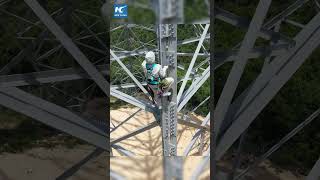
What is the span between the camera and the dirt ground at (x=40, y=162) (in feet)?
24.0

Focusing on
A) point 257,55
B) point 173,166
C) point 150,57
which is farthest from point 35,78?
point 257,55

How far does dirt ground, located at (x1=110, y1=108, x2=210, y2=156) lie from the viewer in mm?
7367

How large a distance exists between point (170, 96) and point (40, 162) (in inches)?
108

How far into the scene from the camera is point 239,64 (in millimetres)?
5953

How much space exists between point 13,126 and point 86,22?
7.53 ft

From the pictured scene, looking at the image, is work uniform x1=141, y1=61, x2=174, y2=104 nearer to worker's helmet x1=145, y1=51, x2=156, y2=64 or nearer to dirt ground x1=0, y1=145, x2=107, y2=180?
worker's helmet x1=145, y1=51, x2=156, y2=64

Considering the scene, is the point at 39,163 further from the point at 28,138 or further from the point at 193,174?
the point at 193,174

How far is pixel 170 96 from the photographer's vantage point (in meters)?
6.89

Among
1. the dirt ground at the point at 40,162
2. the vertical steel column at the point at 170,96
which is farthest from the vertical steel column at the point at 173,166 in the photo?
the dirt ground at the point at 40,162

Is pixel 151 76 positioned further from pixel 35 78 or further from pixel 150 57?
pixel 35 78

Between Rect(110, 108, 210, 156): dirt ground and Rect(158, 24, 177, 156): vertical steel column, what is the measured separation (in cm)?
21

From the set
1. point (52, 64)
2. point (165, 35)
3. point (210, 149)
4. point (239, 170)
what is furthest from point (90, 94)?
point (239, 170)

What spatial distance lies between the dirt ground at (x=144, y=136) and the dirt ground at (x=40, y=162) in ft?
1.82

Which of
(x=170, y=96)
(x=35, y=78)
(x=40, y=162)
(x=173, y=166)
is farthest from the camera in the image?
(x=173, y=166)
